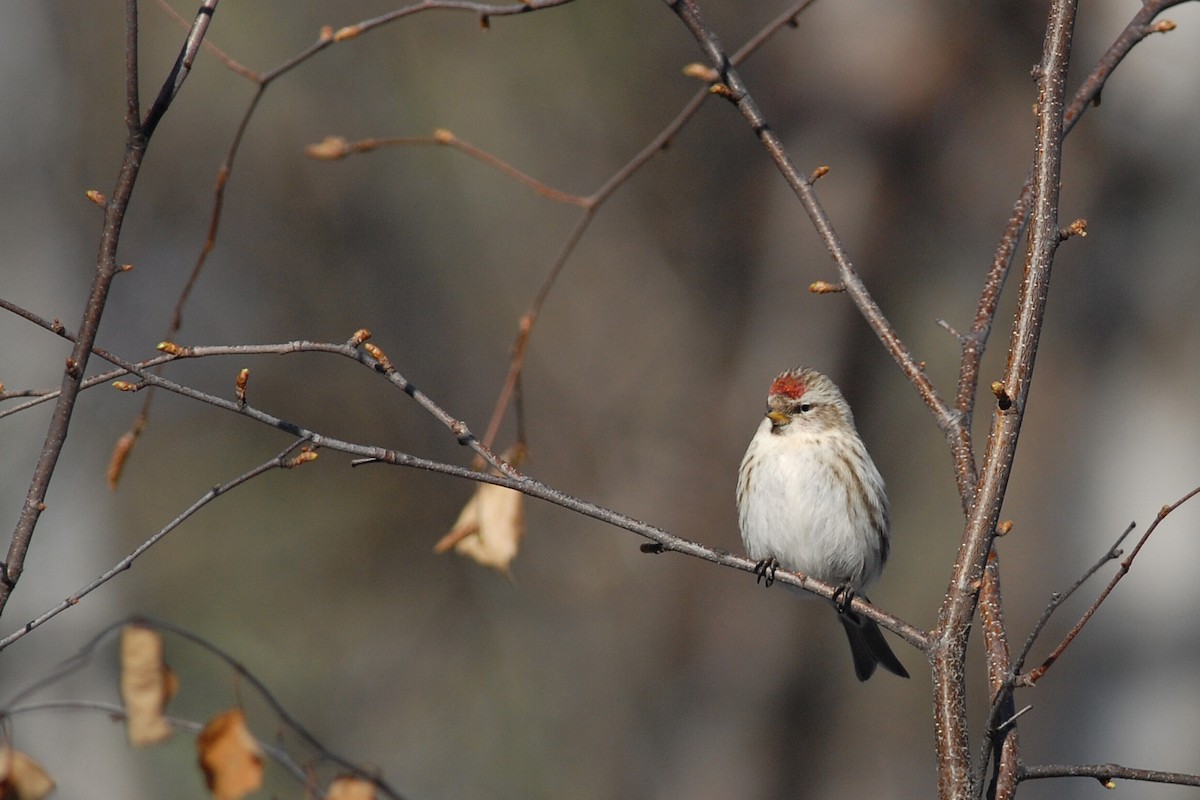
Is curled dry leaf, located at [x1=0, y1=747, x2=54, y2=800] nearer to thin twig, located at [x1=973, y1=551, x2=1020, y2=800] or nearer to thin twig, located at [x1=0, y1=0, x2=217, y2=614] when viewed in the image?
thin twig, located at [x1=0, y1=0, x2=217, y2=614]

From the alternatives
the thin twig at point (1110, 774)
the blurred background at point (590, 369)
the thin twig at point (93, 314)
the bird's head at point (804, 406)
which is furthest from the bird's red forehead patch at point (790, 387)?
the blurred background at point (590, 369)

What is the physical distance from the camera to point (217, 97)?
794 centimetres

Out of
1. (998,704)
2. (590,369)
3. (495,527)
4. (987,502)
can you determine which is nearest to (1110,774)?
(998,704)

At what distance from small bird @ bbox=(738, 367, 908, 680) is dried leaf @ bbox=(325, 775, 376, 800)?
57.9 inches

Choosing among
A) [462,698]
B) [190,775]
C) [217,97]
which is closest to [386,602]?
[462,698]

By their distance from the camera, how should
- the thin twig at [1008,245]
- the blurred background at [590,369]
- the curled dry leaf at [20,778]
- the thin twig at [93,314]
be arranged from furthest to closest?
1. the blurred background at [590,369]
2. the thin twig at [1008,245]
3. the curled dry leaf at [20,778]
4. the thin twig at [93,314]

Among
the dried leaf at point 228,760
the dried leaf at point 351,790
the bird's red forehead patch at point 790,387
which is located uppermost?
the bird's red forehead patch at point 790,387

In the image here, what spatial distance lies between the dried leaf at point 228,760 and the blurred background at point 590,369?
430 centimetres

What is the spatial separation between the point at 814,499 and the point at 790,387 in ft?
1.22

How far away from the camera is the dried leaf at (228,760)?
7.24ft

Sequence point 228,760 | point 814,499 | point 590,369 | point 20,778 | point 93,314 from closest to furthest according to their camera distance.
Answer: point 93,314 < point 20,778 < point 228,760 < point 814,499 < point 590,369

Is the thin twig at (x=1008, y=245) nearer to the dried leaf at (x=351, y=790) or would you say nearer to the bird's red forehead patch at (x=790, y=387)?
the bird's red forehead patch at (x=790, y=387)

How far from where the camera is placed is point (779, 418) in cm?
350

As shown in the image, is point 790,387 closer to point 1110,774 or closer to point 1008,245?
point 1008,245
